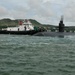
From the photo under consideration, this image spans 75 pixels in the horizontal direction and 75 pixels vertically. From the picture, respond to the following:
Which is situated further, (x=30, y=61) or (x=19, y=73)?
(x=30, y=61)

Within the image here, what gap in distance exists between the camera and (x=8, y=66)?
1950 cm

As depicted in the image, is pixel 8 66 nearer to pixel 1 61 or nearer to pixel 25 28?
pixel 1 61

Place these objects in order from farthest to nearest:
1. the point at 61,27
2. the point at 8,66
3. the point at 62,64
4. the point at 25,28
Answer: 1. the point at 25,28
2. the point at 61,27
3. the point at 62,64
4. the point at 8,66

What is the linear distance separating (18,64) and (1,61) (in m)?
1.77

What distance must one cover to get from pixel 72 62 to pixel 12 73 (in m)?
6.20

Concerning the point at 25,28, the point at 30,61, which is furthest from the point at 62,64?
the point at 25,28

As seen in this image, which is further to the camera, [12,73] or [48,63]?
[48,63]

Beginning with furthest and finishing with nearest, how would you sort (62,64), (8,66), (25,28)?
(25,28) < (62,64) < (8,66)

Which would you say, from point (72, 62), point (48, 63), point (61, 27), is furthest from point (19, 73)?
point (61, 27)

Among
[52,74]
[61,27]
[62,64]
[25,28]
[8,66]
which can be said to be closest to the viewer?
[52,74]

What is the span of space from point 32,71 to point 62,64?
11.6 feet

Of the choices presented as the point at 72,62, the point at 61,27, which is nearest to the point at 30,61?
the point at 72,62

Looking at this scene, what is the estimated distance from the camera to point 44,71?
18125mm

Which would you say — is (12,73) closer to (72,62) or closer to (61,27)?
(72,62)
